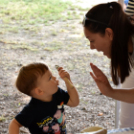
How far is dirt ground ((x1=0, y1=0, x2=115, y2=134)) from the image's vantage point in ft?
7.52

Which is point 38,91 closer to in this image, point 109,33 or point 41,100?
point 41,100

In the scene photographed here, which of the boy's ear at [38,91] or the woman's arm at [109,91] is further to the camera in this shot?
the woman's arm at [109,91]

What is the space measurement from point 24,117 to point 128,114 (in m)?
0.83

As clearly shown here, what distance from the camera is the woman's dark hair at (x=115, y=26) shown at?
1183 mm

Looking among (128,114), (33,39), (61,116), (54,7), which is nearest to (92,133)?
(61,116)

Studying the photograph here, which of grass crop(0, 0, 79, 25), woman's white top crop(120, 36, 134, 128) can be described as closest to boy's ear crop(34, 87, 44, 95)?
woman's white top crop(120, 36, 134, 128)

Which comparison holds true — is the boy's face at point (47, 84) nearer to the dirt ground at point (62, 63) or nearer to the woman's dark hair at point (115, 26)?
the woman's dark hair at point (115, 26)

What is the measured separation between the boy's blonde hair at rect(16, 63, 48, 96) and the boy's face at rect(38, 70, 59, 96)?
2 cm

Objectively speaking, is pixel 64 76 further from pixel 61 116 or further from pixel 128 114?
pixel 128 114

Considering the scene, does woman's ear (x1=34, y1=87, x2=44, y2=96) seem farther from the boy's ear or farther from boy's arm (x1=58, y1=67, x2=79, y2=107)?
boy's arm (x1=58, y1=67, x2=79, y2=107)

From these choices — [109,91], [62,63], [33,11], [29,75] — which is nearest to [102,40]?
[109,91]

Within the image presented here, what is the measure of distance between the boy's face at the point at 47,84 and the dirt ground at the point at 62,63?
107 cm

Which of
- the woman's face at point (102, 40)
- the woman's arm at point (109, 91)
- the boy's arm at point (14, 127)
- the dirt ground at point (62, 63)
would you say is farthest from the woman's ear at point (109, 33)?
the dirt ground at point (62, 63)

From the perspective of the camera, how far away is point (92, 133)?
1.07 metres
